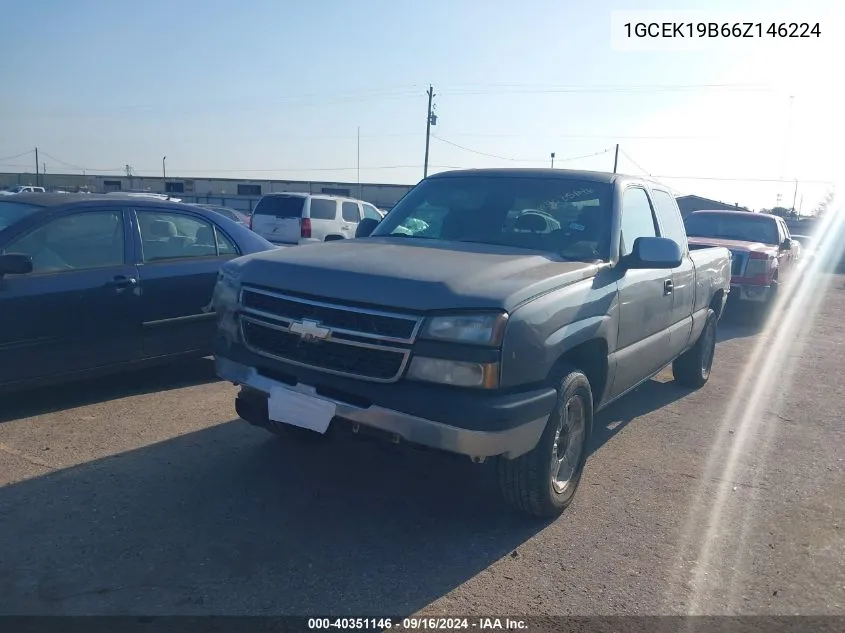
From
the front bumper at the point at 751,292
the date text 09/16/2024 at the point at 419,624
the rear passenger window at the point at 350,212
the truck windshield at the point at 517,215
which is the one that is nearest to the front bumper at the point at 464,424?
the date text 09/16/2024 at the point at 419,624

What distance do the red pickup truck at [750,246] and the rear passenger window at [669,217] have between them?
17.1 feet

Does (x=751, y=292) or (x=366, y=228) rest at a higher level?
(x=366, y=228)

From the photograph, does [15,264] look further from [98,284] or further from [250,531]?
[250,531]

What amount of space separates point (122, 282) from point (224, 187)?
5115 cm

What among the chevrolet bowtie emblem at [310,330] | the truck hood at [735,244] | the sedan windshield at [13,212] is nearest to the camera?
the chevrolet bowtie emblem at [310,330]

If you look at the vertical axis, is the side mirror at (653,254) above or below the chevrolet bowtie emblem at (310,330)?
above

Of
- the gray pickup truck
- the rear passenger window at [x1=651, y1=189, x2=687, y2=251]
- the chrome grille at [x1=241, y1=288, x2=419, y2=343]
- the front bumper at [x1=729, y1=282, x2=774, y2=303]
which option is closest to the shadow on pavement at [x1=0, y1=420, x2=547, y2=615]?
the gray pickup truck

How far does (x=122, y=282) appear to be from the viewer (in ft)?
18.0

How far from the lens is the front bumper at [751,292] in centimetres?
1155

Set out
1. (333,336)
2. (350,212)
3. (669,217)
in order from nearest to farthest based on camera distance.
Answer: (333,336), (669,217), (350,212)

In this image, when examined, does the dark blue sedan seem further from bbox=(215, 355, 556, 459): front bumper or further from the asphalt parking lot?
bbox=(215, 355, 556, 459): front bumper

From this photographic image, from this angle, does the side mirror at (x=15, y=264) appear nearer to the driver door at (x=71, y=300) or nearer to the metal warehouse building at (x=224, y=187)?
the driver door at (x=71, y=300)

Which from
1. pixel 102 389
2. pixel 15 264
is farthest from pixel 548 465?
pixel 102 389

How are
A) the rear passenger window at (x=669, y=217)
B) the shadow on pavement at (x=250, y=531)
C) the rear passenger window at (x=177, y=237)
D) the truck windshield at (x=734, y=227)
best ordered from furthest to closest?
the truck windshield at (x=734, y=227) → the rear passenger window at (x=177, y=237) → the rear passenger window at (x=669, y=217) → the shadow on pavement at (x=250, y=531)
